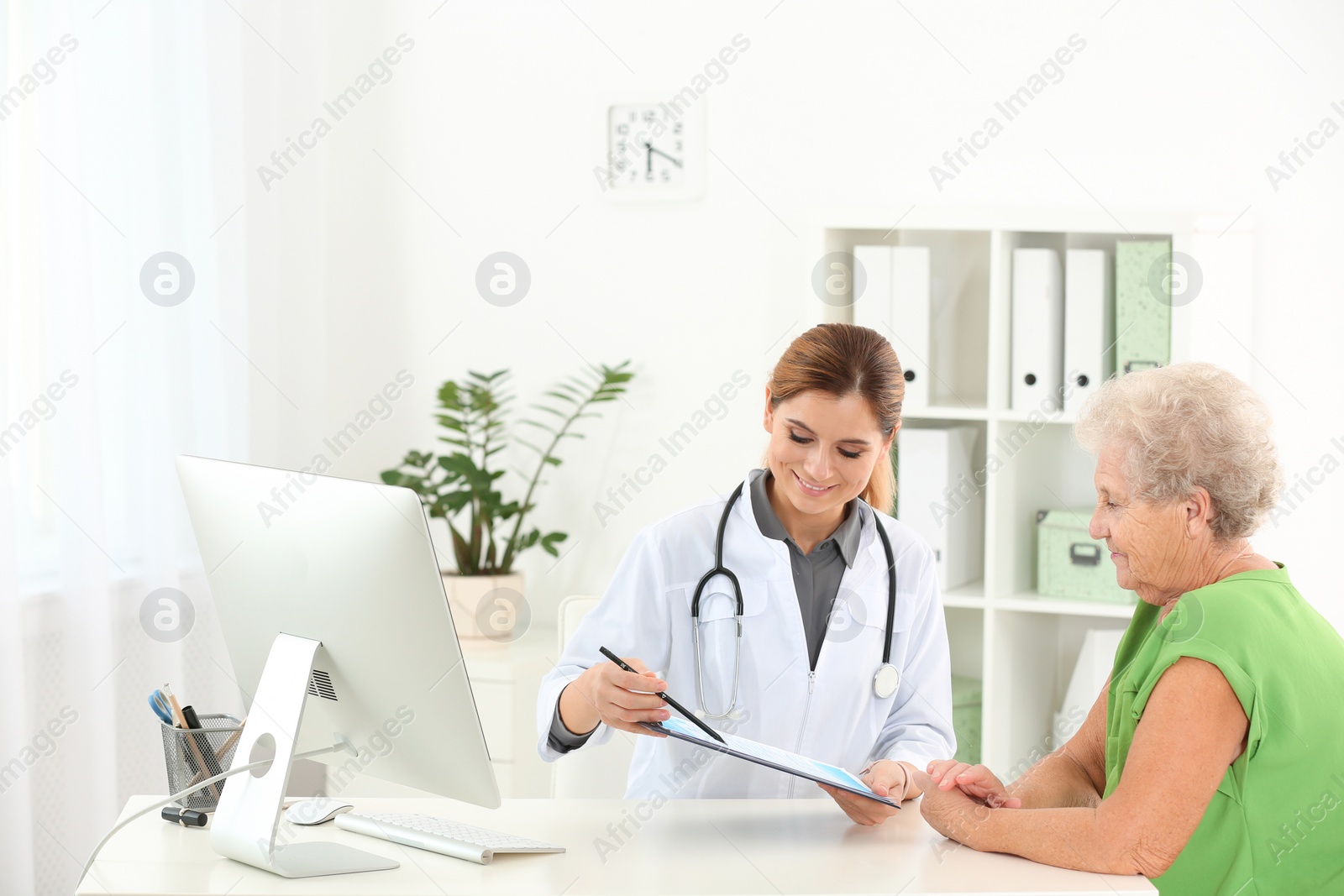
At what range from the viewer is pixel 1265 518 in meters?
1.46

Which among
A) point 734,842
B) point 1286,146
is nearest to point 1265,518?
point 734,842

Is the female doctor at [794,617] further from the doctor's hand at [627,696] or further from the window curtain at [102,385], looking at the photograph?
the window curtain at [102,385]

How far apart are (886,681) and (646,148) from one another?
210 centimetres

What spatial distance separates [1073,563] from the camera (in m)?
2.95

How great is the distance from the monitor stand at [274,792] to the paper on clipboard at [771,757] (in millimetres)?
378

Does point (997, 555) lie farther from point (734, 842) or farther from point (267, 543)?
point (267, 543)

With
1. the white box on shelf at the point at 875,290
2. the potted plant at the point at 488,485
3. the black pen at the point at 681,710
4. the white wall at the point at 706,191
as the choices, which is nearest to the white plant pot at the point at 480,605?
the potted plant at the point at 488,485

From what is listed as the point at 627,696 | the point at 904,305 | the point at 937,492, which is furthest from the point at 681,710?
the point at 904,305

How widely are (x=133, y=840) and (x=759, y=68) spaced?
104 inches

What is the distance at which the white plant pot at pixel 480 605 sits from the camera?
3229mm

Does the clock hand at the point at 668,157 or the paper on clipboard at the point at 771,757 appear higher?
the clock hand at the point at 668,157

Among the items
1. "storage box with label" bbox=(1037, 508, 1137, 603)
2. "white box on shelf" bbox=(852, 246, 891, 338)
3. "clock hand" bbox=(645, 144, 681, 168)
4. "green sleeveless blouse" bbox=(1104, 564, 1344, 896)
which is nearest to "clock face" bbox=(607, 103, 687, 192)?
"clock hand" bbox=(645, 144, 681, 168)

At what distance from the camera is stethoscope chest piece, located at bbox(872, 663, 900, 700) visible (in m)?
1.79

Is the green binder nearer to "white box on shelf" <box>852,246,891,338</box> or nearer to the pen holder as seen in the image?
"white box on shelf" <box>852,246,891,338</box>
